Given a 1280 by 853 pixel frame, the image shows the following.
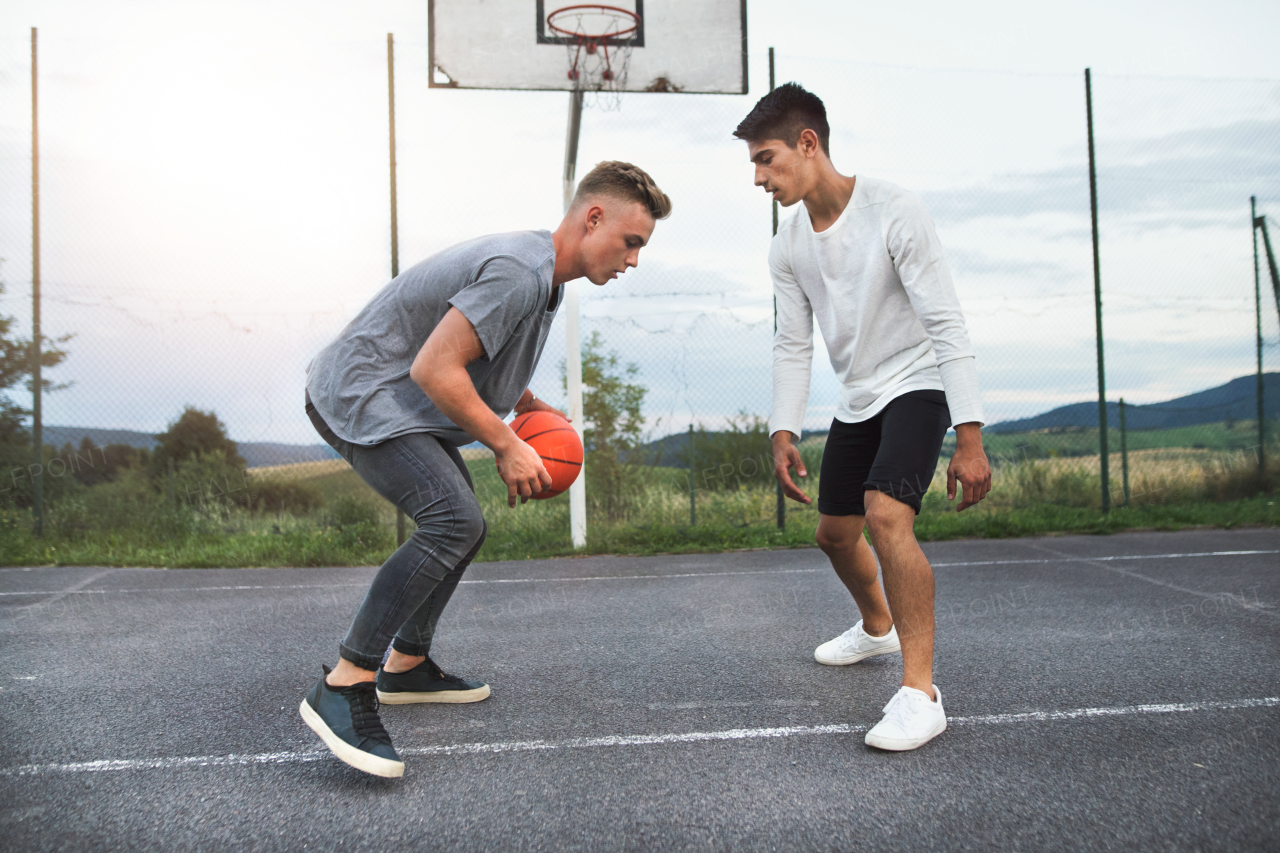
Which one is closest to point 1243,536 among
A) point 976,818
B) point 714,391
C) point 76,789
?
point 714,391

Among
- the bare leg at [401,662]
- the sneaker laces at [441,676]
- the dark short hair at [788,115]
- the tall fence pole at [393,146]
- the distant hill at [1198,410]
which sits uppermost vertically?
the tall fence pole at [393,146]

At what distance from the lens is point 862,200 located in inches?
115

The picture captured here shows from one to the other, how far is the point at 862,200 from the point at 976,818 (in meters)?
1.87

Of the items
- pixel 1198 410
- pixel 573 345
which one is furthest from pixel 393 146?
pixel 1198 410

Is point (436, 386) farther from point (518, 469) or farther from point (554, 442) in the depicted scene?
point (554, 442)

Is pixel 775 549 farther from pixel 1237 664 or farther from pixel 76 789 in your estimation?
pixel 76 789

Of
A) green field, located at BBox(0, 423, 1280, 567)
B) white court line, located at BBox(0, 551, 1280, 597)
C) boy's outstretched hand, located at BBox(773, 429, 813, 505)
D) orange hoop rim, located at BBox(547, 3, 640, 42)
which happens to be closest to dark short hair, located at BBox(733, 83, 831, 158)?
boy's outstretched hand, located at BBox(773, 429, 813, 505)

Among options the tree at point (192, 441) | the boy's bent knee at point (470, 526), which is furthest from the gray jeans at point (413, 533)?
the tree at point (192, 441)

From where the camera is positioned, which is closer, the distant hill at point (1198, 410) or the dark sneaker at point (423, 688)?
the dark sneaker at point (423, 688)

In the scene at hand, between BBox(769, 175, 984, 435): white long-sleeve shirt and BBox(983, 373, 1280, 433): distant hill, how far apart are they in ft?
19.9

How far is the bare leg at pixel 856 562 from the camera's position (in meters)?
3.16

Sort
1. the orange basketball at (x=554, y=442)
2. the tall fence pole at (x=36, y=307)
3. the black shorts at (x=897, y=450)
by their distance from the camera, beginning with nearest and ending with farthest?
the black shorts at (x=897, y=450) → the orange basketball at (x=554, y=442) → the tall fence pole at (x=36, y=307)

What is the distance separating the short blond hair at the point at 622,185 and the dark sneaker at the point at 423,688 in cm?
170

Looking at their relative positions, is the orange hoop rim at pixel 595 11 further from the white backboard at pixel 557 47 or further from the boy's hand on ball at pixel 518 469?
the boy's hand on ball at pixel 518 469
